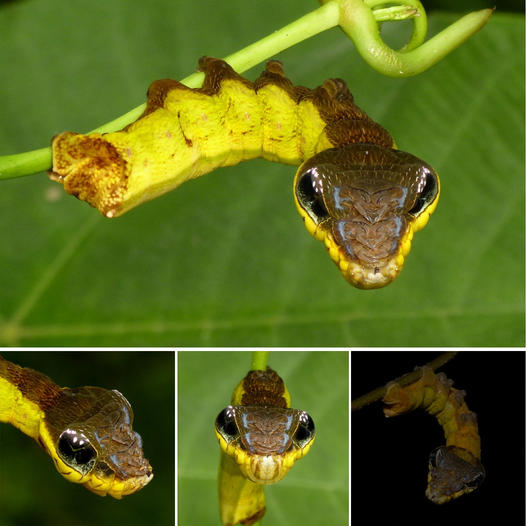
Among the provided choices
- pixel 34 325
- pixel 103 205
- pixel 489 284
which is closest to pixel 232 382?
pixel 34 325

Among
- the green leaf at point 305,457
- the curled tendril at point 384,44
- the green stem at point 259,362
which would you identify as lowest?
the green leaf at point 305,457

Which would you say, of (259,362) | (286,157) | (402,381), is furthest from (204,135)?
(402,381)

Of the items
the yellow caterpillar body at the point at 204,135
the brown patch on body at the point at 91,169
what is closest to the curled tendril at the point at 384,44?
the yellow caterpillar body at the point at 204,135

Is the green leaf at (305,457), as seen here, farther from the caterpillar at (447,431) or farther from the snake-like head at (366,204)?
the snake-like head at (366,204)

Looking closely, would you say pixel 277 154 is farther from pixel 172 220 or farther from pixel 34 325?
pixel 34 325

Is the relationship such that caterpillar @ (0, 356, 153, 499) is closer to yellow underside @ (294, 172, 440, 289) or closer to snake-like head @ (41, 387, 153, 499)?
snake-like head @ (41, 387, 153, 499)

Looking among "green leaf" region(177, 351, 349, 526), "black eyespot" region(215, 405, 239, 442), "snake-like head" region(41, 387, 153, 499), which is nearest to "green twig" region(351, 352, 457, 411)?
"green leaf" region(177, 351, 349, 526)

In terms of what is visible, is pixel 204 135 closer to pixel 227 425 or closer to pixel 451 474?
pixel 227 425
